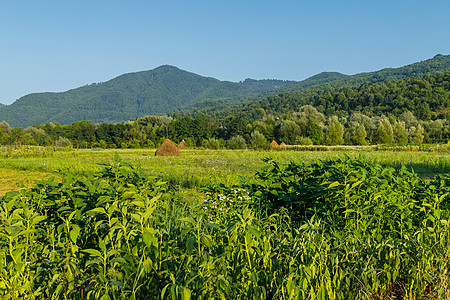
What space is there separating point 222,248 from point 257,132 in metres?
61.4

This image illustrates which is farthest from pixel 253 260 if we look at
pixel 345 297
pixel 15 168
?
pixel 15 168

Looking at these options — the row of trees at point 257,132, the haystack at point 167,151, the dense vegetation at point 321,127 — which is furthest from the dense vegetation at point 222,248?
the dense vegetation at point 321,127

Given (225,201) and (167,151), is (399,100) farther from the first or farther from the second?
(225,201)

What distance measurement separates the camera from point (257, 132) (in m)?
63.2

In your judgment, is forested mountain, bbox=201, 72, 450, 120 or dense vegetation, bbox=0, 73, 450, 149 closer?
dense vegetation, bbox=0, 73, 450, 149

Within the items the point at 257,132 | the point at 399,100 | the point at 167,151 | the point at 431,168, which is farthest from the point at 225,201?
the point at 399,100

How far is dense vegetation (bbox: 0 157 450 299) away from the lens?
212 centimetres

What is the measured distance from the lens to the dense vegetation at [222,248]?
212 centimetres

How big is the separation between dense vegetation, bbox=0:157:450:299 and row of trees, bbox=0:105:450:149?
127ft

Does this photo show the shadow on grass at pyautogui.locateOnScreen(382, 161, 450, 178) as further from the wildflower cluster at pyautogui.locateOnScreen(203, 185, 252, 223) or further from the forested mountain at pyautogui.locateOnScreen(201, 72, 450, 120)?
the forested mountain at pyautogui.locateOnScreen(201, 72, 450, 120)

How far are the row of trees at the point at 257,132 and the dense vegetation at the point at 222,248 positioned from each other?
127ft

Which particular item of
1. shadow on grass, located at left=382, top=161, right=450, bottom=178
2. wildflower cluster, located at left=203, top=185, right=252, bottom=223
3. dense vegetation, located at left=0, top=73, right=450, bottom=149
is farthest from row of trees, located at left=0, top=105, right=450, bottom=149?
wildflower cluster, located at left=203, top=185, right=252, bottom=223

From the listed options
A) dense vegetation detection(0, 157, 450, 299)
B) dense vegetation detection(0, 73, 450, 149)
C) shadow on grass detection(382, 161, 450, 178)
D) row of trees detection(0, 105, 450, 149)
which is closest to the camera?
dense vegetation detection(0, 157, 450, 299)

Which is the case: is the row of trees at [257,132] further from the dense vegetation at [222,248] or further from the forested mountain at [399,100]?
the dense vegetation at [222,248]
